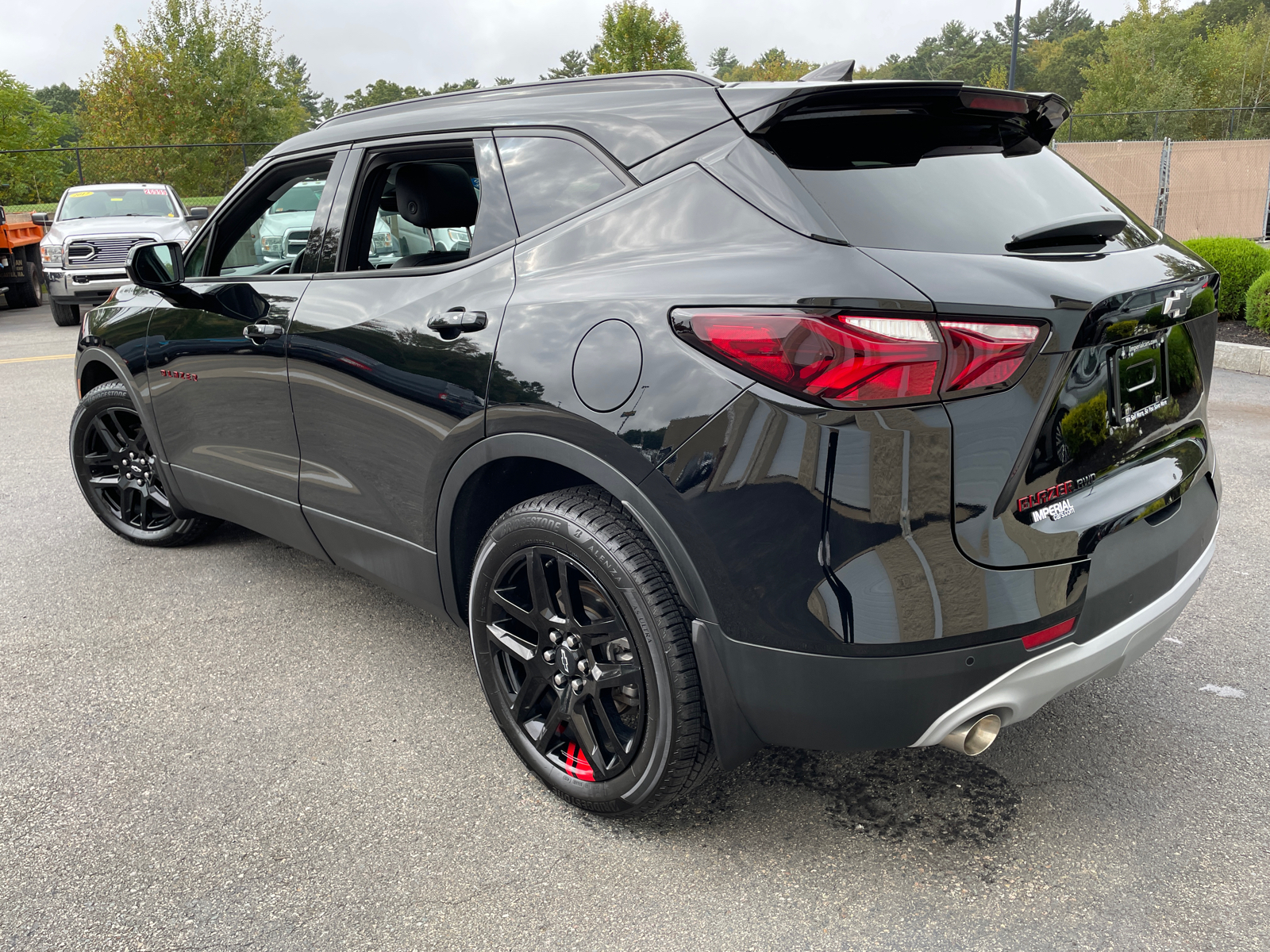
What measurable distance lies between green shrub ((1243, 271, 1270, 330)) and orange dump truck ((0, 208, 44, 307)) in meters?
15.9

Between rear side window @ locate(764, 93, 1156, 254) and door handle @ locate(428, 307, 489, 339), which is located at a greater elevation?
rear side window @ locate(764, 93, 1156, 254)

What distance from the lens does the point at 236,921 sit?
214 cm

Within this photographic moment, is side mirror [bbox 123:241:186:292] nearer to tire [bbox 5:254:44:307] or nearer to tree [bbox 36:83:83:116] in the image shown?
tire [bbox 5:254:44:307]

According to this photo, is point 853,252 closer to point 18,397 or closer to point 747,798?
point 747,798

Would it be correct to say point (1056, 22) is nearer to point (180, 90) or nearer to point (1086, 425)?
point (180, 90)

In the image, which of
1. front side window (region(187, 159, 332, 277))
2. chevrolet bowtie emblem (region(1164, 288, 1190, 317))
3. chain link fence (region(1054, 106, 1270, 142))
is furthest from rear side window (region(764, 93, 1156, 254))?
chain link fence (region(1054, 106, 1270, 142))

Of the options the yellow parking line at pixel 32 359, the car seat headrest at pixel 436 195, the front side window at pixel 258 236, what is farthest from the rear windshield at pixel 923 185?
the yellow parking line at pixel 32 359

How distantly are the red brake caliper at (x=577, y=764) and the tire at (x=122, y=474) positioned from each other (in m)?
2.54

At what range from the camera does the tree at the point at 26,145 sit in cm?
2803

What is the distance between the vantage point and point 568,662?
2.41 m

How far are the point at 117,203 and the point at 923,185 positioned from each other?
49.3 ft

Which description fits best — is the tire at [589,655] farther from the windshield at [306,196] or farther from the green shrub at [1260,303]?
the green shrub at [1260,303]

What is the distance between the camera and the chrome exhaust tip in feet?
6.71

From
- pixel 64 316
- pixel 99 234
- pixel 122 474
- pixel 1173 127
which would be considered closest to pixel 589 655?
pixel 122 474
